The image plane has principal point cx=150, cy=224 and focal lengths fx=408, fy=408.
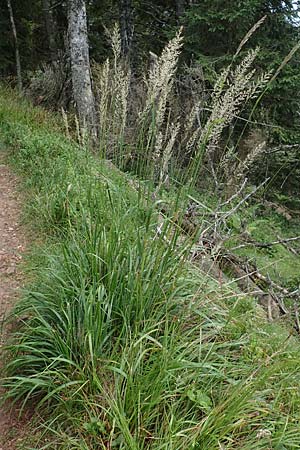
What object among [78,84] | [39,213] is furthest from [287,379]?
[78,84]

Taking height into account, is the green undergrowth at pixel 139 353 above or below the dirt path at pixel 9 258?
above

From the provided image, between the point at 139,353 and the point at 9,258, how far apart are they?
176 centimetres

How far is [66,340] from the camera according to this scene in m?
1.95

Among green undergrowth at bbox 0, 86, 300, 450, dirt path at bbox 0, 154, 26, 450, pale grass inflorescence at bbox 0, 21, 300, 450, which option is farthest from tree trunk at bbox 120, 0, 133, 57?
green undergrowth at bbox 0, 86, 300, 450

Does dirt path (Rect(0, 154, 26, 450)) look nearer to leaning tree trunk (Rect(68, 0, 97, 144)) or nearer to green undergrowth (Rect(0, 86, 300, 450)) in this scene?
green undergrowth (Rect(0, 86, 300, 450))

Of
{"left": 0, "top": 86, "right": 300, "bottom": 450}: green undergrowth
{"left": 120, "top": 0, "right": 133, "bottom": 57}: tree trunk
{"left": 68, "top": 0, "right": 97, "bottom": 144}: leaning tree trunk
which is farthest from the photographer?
{"left": 120, "top": 0, "right": 133, "bottom": 57}: tree trunk

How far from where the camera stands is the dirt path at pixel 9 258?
1.86 meters

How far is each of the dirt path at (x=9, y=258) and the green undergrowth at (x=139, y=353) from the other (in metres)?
0.12

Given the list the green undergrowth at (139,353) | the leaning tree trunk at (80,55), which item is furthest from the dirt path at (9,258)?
the leaning tree trunk at (80,55)

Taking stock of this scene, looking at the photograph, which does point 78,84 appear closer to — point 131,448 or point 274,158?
point 274,158

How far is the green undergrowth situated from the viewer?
1691mm

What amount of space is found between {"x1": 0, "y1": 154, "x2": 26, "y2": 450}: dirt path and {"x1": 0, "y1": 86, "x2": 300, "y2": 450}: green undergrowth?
12cm

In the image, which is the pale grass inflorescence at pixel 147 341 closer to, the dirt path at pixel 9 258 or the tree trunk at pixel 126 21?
the dirt path at pixel 9 258

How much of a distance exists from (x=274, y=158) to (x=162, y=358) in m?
5.41
